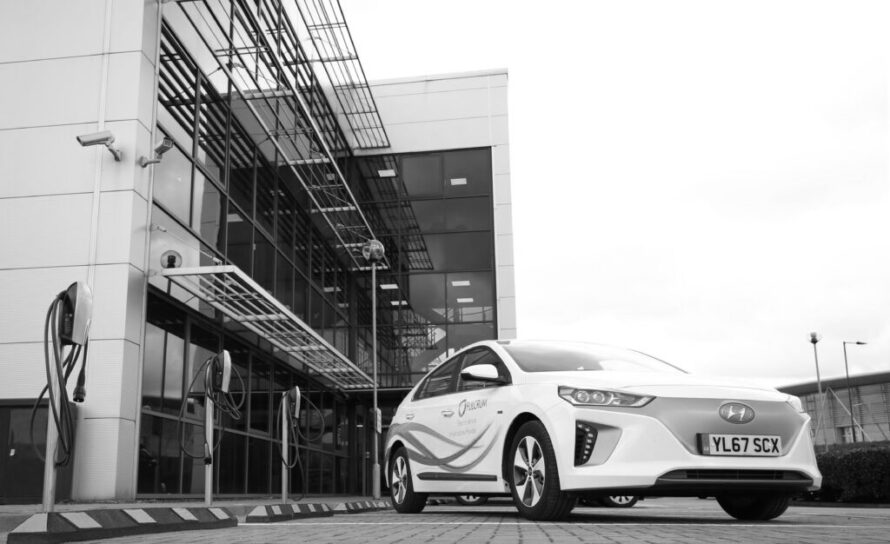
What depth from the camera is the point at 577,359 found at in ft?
25.0

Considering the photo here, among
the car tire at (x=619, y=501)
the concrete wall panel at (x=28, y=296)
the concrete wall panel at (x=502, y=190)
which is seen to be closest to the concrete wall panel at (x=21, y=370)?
the concrete wall panel at (x=28, y=296)

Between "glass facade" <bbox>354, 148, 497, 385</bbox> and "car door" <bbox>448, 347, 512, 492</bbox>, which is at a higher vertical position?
"glass facade" <bbox>354, 148, 497, 385</bbox>

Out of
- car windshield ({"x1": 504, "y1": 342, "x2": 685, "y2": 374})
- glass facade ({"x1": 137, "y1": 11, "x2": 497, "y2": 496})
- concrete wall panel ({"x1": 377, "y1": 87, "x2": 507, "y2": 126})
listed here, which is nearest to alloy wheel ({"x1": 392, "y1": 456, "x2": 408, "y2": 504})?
car windshield ({"x1": 504, "y1": 342, "x2": 685, "y2": 374})

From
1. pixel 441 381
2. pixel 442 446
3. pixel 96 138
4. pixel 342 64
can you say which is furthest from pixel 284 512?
pixel 342 64

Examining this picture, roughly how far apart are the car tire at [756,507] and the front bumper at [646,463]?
662 mm

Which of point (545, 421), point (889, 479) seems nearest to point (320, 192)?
point (889, 479)

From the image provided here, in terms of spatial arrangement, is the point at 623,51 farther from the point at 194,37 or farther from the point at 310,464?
the point at 310,464

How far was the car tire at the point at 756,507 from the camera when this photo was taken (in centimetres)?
709

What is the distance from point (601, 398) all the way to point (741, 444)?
997 mm

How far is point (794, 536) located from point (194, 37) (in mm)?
14835

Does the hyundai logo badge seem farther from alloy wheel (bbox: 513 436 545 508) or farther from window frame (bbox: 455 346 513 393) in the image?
window frame (bbox: 455 346 513 393)

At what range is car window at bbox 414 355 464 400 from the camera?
8.59 metres

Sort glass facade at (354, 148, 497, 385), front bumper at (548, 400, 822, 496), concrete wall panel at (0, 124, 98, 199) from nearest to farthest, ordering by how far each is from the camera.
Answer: front bumper at (548, 400, 822, 496) → concrete wall panel at (0, 124, 98, 199) → glass facade at (354, 148, 497, 385)

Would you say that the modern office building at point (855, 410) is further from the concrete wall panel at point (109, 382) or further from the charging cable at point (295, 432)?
the concrete wall panel at point (109, 382)
